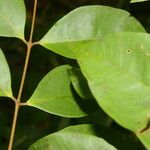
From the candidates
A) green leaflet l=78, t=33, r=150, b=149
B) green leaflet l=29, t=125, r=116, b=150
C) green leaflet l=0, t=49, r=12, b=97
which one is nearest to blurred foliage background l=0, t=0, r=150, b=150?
green leaflet l=0, t=49, r=12, b=97

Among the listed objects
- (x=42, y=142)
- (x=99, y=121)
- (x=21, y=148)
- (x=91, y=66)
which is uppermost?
(x=91, y=66)

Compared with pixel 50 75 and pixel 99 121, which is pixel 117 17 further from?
pixel 99 121

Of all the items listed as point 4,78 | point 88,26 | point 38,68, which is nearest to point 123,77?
point 88,26

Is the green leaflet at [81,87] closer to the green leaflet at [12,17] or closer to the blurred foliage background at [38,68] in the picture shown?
the green leaflet at [12,17]

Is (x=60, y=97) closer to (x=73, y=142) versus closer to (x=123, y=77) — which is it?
(x=73, y=142)

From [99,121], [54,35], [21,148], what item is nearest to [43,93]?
[54,35]

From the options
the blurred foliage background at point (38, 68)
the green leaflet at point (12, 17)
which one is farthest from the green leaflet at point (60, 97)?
the blurred foliage background at point (38, 68)
